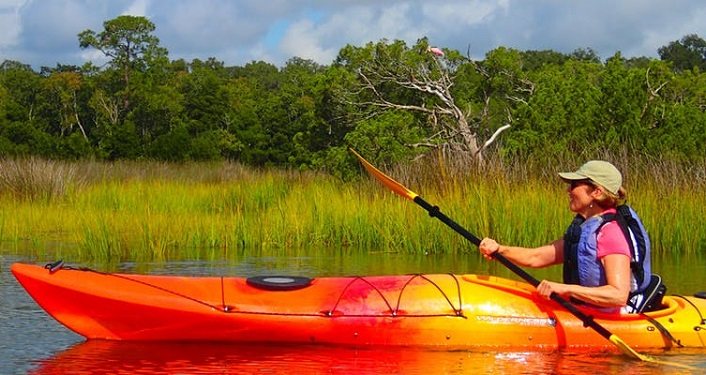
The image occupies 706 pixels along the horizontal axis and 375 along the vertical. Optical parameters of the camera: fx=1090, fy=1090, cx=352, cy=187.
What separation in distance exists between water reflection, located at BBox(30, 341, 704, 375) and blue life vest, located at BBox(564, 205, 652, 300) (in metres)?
0.42

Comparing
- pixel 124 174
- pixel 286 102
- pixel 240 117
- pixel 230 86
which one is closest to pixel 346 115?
pixel 124 174

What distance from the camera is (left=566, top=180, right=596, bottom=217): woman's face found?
555 centimetres

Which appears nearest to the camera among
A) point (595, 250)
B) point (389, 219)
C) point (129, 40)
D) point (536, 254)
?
point (595, 250)

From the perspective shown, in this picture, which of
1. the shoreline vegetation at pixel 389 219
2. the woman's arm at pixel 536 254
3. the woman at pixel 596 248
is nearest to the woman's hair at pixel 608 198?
the woman at pixel 596 248

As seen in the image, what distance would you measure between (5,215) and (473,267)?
18.2 ft

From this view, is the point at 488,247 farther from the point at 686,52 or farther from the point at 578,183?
the point at 686,52

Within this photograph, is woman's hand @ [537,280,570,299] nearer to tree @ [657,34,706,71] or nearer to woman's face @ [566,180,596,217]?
woman's face @ [566,180,596,217]

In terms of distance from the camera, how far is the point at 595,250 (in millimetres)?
5500

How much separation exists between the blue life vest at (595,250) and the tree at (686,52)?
226 ft

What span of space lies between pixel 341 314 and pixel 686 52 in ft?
248

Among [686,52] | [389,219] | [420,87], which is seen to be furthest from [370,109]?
[686,52]

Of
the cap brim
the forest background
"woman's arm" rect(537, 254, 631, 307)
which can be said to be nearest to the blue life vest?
"woman's arm" rect(537, 254, 631, 307)

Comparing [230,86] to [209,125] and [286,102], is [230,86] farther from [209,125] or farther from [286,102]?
[286,102]

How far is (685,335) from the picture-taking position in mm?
Result: 5777
